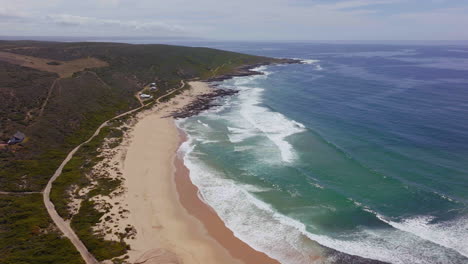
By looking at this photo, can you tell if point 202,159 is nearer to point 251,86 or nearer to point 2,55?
point 251,86

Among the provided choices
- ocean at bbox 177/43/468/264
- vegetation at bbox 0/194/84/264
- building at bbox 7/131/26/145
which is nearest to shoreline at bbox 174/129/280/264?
ocean at bbox 177/43/468/264

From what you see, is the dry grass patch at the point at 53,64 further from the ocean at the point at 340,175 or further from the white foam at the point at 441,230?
the white foam at the point at 441,230

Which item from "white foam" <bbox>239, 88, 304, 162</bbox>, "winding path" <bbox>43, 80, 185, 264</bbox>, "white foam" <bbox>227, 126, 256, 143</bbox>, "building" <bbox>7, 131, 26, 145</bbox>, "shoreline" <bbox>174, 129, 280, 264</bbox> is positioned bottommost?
"shoreline" <bbox>174, 129, 280, 264</bbox>

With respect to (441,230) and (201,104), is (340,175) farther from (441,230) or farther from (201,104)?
(201,104)

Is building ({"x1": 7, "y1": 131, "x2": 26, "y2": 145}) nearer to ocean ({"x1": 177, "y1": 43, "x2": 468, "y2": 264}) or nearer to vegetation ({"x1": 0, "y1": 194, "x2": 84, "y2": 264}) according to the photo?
vegetation ({"x1": 0, "y1": 194, "x2": 84, "y2": 264})

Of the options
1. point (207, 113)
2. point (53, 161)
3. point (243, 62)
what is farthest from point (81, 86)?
point (243, 62)

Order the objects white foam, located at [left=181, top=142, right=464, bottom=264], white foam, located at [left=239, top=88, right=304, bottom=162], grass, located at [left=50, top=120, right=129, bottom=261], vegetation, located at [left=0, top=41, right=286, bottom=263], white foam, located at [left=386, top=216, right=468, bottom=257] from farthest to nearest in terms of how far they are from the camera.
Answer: white foam, located at [left=239, top=88, right=304, bottom=162]
vegetation, located at [left=0, top=41, right=286, bottom=263]
grass, located at [left=50, top=120, right=129, bottom=261]
white foam, located at [left=386, top=216, right=468, bottom=257]
white foam, located at [left=181, top=142, right=464, bottom=264]

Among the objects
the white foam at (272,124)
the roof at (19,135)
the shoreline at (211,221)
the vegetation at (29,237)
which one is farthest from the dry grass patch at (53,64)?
the shoreline at (211,221)
